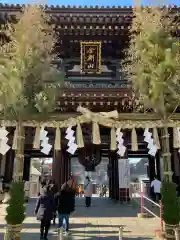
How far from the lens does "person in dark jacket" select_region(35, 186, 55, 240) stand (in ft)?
22.5

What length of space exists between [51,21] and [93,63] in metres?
2.89

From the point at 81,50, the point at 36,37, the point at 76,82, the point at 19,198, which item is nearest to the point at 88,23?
the point at 81,50

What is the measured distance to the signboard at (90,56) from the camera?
41.6 feet

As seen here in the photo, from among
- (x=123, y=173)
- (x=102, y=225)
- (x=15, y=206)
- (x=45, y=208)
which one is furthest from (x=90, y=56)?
(x=15, y=206)

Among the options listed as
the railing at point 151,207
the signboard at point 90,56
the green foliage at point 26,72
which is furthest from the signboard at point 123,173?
the green foliage at point 26,72

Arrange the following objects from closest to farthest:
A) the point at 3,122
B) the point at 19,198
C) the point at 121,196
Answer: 1. the point at 19,198
2. the point at 3,122
3. the point at 121,196

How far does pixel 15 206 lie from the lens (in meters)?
6.53

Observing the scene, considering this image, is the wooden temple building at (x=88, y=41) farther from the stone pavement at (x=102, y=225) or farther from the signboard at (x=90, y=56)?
the stone pavement at (x=102, y=225)

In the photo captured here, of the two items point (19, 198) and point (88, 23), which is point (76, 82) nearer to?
point (88, 23)

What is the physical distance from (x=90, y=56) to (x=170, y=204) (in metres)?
8.33

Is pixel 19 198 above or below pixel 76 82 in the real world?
below

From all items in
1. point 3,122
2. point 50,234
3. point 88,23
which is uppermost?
point 88,23

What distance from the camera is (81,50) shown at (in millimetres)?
12766

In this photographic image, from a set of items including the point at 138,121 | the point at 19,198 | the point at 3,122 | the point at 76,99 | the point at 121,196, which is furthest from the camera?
the point at 121,196
